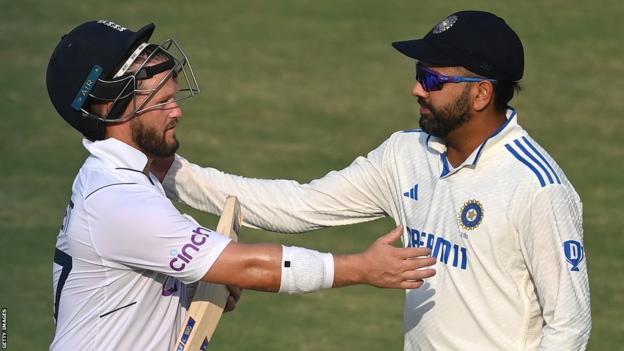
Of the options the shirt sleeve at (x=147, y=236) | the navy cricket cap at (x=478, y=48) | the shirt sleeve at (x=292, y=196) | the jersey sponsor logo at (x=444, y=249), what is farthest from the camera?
the shirt sleeve at (x=292, y=196)

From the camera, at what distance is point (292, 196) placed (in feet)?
20.7

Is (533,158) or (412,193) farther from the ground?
(533,158)

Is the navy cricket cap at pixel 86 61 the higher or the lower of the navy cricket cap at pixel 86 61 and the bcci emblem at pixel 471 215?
the higher

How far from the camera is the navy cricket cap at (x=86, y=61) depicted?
203 inches

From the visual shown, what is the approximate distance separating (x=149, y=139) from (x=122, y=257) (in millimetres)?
570

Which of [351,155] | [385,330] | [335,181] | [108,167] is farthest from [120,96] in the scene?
[351,155]

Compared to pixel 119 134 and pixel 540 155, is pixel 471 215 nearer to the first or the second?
pixel 540 155

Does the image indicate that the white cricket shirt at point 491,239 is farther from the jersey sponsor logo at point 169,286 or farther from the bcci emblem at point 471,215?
the jersey sponsor logo at point 169,286

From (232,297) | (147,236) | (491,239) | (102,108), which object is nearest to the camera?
(147,236)

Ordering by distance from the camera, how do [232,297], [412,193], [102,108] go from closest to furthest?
[102,108]
[232,297]
[412,193]

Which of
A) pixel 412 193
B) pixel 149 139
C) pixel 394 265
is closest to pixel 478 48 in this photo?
pixel 412 193

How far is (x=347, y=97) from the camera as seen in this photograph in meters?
14.8

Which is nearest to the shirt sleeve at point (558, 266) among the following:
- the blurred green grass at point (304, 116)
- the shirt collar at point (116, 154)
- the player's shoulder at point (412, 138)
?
the player's shoulder at point (412, 138)

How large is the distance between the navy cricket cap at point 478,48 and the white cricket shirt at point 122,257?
4.62ft
